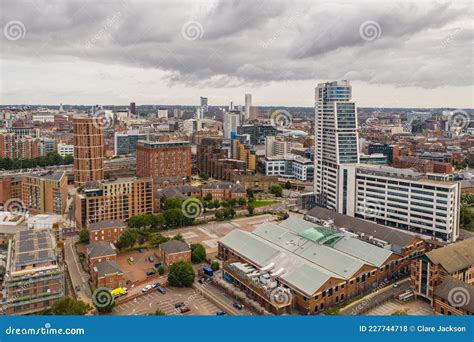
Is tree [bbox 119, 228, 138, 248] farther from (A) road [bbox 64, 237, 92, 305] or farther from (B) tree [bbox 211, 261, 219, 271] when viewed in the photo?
(B) tree [bbox 211, 261, 219, 271]

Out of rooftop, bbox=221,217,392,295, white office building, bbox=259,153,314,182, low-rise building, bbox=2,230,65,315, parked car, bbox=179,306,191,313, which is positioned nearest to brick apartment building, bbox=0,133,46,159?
white office building, bbox=259,153,314,182

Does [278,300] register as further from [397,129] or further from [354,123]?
[397,129]

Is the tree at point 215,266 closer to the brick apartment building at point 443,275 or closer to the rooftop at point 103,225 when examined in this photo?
the rooftop at point 103,225

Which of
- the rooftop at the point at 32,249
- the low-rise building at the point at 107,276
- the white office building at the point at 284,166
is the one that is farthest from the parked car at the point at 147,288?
the white office building at the point at 284,166

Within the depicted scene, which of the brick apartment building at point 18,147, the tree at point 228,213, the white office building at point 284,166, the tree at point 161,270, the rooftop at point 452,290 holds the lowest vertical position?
A: the tree at point 161,270

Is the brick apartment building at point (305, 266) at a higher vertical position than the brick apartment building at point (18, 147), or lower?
lower

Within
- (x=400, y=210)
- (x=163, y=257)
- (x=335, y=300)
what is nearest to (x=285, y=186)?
(x=400, y=210)

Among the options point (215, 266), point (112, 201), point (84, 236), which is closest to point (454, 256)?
point (215, 266)

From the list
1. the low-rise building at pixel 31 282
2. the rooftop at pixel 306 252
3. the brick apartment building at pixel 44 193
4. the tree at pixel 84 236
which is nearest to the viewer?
the low-rise building at pixel 31 282

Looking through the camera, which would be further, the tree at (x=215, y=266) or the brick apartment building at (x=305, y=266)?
the tree at (x=215, y=266)
